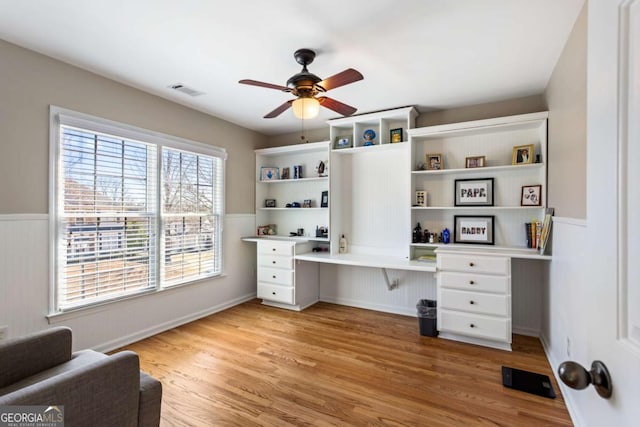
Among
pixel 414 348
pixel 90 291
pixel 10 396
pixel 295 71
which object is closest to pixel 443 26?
pixel 295 71

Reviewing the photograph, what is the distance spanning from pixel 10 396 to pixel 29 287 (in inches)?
67.7

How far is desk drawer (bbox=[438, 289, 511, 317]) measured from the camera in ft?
8.86

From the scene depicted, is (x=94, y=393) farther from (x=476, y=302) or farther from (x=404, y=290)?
(x=404, y=290)

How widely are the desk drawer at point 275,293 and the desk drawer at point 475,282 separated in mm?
1852

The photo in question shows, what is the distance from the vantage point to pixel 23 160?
2.25 metres

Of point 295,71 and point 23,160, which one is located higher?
point 295,71

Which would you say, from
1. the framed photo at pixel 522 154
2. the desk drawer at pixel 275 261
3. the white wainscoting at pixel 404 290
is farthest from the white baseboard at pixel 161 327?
the framed photo at pixel 522 154

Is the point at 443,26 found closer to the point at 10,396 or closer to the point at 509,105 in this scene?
the point at 509,105

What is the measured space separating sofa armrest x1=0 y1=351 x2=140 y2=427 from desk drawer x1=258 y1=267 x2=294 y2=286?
2464 millimetres

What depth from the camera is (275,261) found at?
3900 millimetres

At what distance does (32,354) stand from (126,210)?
1638 millimetres

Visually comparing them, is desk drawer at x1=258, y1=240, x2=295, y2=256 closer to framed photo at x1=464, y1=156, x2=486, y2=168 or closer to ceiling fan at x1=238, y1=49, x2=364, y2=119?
ceiling fan at x1=238, y1=49, x2=364, y2=119

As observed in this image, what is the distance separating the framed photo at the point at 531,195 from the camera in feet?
9.72

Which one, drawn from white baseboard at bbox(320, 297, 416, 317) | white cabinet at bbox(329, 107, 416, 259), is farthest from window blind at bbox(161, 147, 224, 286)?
white baseboard at bbox(320, 297, 416, 317)
